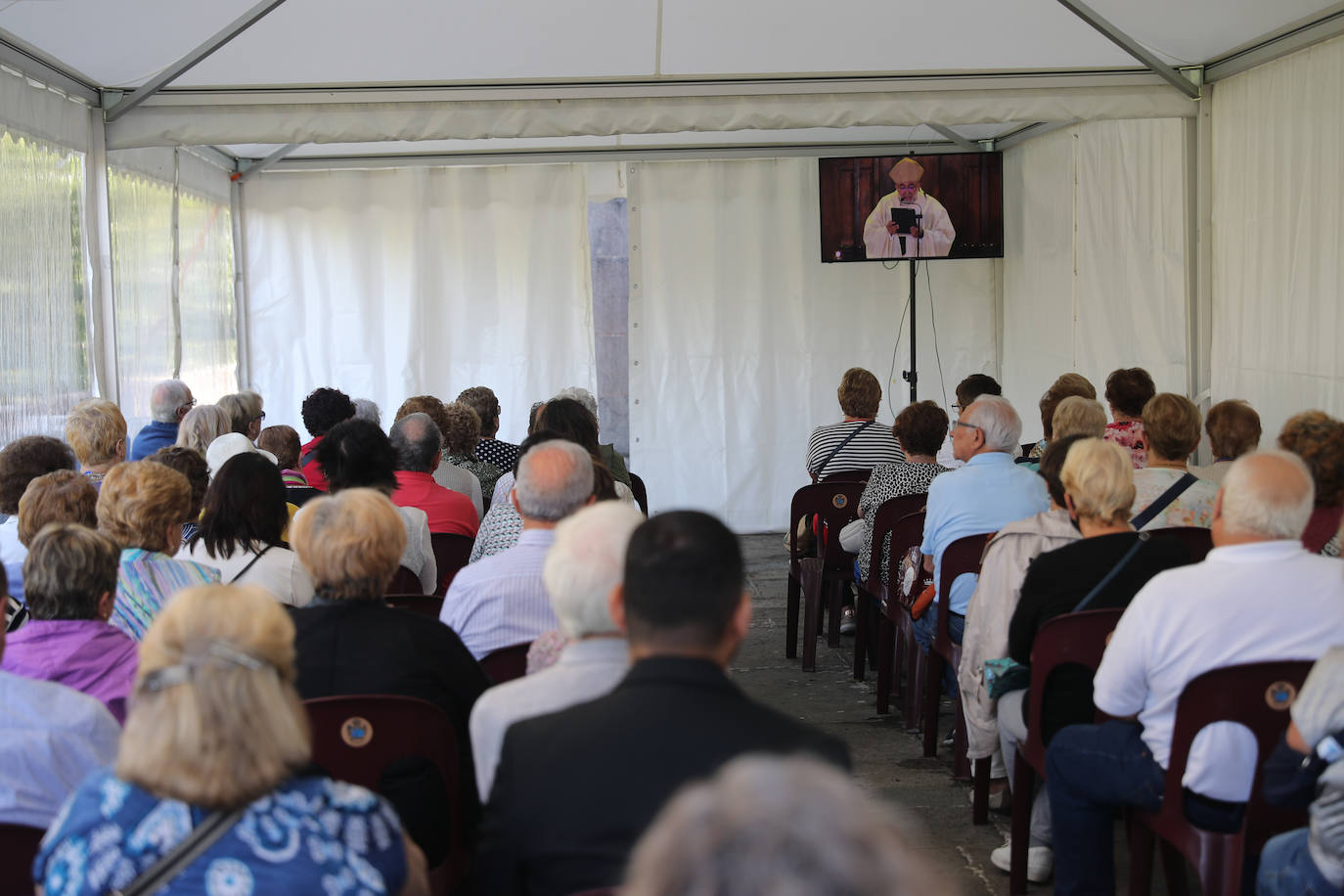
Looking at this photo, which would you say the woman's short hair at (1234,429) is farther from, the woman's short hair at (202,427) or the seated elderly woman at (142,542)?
the woman's short hair at (202,427)

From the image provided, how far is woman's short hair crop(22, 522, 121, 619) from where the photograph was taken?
2166 mm

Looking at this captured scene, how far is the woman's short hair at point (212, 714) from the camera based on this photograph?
4.51 feet

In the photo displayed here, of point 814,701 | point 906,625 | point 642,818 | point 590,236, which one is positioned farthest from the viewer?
point 590,236

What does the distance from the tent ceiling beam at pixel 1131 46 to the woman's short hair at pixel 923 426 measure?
192cm

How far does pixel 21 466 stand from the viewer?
355cm

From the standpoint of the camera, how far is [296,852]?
4.67 ft

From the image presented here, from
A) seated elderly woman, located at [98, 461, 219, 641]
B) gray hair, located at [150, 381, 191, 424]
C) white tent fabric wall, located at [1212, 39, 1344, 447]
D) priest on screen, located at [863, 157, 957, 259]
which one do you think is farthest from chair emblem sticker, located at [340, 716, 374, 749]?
priest on screen, located at [863, 157, 957, 259]

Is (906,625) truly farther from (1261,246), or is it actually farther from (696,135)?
(696,135)

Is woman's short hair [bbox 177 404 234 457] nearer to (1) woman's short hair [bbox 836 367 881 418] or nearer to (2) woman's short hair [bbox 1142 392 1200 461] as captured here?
(1) woman's short hair [bbox 836 367 881 418]

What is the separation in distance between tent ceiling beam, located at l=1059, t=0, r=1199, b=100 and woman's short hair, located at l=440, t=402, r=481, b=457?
3076 mm

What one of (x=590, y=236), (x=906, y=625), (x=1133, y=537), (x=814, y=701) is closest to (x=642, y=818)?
(x=1133, y=537)

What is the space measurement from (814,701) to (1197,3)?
3272 millimetres

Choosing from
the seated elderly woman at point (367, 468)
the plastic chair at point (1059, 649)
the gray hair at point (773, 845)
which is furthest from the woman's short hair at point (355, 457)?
the gray hair at point (773, 845)

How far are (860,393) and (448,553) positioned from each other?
2388mm
